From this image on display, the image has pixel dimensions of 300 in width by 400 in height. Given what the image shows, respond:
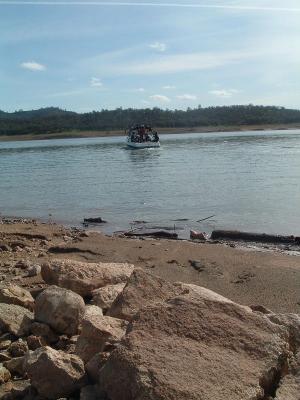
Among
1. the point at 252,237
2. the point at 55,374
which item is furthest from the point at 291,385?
the point at 252,237

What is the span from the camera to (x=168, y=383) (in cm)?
308

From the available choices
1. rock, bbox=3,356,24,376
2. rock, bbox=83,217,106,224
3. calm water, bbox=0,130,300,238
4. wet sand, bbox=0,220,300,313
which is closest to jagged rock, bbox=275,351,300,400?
rock, bbox=3,356,24,376

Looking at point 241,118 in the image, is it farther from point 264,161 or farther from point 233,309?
point 233,309

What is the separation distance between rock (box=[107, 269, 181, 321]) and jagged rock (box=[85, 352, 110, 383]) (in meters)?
0.97

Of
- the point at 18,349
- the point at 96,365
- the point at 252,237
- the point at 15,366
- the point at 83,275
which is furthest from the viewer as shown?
the point at 252,237

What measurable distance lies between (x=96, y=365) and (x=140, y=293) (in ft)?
4.17

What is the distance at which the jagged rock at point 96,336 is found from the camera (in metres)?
3.95

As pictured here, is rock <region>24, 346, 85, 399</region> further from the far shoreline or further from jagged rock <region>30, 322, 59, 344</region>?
the far shoreline

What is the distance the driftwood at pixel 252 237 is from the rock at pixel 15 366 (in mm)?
8446

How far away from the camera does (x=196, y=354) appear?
3.34m

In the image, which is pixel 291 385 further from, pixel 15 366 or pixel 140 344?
pixel 15 366

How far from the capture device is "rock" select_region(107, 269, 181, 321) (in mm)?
4707

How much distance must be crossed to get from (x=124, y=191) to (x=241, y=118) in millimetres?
122267

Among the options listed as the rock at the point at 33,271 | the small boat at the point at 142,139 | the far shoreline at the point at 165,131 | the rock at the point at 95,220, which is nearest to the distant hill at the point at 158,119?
the far shoreline at the point at 165,131
